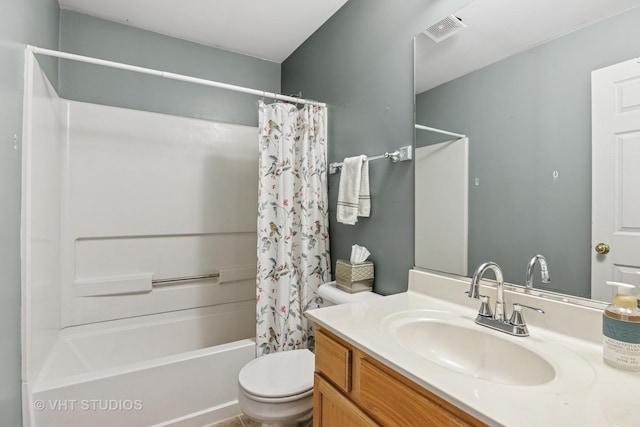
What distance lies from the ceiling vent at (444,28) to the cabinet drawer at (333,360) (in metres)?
1.30

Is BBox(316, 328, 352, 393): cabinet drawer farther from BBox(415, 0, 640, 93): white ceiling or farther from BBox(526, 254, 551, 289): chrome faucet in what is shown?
BBox(415, 0, 640, 93): white ceiling

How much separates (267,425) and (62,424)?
0.94m

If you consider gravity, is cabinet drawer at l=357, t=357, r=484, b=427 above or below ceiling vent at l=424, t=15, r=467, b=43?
below

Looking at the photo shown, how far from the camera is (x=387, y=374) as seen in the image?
780mm

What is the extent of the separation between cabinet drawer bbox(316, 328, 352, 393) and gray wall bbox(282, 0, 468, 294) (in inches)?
23.6

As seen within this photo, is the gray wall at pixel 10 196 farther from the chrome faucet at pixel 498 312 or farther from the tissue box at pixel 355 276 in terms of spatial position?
the chrome faucet at pixel 498 312

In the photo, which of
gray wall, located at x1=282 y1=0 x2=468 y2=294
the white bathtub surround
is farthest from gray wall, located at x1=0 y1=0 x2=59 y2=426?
gray wall, located at x1=282 y1=0 x2=468 y2=294

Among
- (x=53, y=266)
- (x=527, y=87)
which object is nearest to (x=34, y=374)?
(x=53, y=266)

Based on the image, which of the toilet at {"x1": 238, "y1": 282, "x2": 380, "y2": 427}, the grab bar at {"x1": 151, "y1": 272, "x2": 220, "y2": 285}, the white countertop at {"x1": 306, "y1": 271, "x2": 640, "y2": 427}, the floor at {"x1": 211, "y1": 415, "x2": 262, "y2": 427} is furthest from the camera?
the grab bar at {"x1": 151, "y1": 272, "x2": 220, "y2": 285}

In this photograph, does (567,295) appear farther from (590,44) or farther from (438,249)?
(590,44)

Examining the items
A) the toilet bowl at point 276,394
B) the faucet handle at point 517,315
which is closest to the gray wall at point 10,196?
the toilet bowl at point 276,394

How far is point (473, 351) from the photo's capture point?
954 millimetres

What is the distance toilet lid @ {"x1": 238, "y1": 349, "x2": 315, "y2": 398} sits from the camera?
1.27 meters

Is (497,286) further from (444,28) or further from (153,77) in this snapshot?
(153,77)
